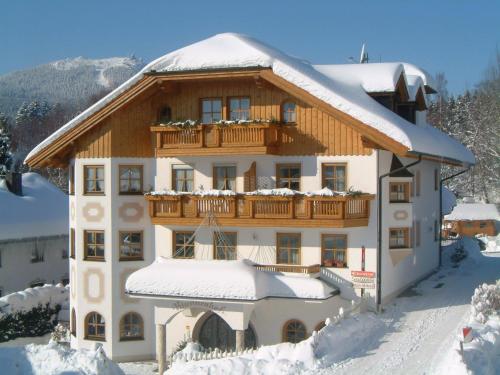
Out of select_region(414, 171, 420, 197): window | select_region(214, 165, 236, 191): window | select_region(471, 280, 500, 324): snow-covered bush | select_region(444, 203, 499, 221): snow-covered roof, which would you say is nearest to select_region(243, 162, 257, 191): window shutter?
select_region(214, 165, 236, 191): window

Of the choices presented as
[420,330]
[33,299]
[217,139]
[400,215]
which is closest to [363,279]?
[400,215]

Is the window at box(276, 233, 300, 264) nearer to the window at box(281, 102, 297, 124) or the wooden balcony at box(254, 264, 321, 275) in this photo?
the wooden balcony at box(254, 264, 321, 275)

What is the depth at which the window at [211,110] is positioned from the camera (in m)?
26.4

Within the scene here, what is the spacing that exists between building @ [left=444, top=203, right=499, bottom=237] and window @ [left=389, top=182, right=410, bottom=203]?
41.8 m

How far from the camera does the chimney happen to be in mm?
43156

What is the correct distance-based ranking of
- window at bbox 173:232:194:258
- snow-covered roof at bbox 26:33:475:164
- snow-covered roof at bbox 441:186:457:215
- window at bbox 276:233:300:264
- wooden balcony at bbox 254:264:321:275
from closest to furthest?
snow-covered roof at bbox 26:33:475:164 → wooden balcony at bbox 254:264:321:275 → window at bbox 276:233:300:264 → window at bbox 173:232:194:258 → snow-covered roof at bbox 441:186:457:215

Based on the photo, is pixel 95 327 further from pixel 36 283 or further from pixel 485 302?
pixel 485 302

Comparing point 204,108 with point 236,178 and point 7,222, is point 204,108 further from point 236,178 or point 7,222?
point 7,222

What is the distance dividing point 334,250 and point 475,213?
151 ft

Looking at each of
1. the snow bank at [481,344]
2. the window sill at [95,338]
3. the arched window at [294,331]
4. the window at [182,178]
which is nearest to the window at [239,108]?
the window at [182,178]

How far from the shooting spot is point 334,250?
82.6 ft

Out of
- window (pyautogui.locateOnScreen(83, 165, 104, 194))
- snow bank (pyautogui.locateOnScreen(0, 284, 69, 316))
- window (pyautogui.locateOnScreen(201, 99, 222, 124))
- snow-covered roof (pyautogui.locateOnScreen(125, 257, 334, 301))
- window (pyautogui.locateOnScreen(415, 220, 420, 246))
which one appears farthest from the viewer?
snow bank (pyautogui.locateOnScreen(0, 284, 69, 316))

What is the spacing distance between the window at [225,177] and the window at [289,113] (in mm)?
2585

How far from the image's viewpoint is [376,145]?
79.1 ft
